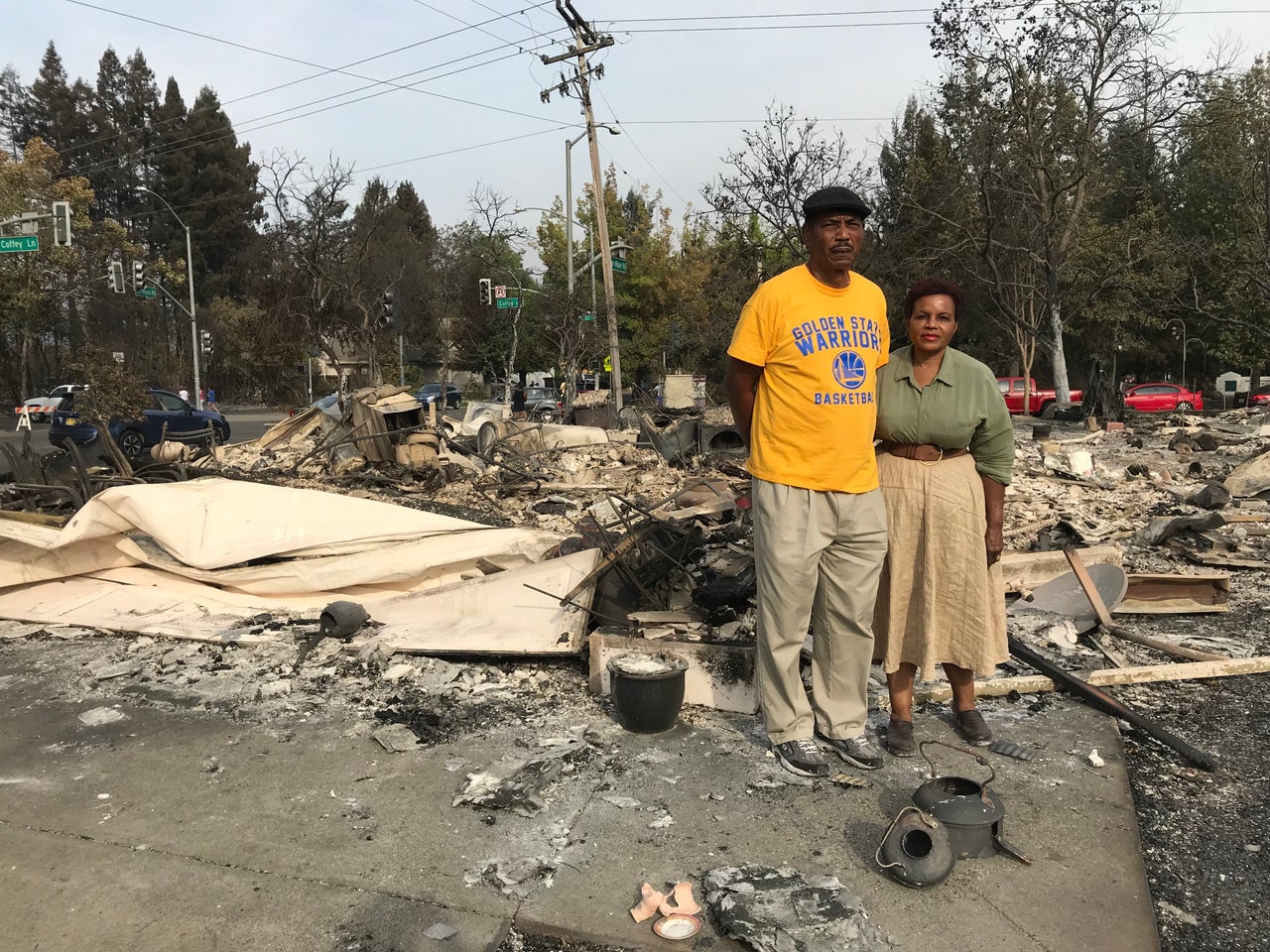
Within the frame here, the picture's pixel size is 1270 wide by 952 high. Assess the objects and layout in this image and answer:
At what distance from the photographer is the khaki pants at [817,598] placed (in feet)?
10.1

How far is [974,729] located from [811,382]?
154cm

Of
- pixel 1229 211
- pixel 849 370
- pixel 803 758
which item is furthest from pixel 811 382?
pixel 1229 211

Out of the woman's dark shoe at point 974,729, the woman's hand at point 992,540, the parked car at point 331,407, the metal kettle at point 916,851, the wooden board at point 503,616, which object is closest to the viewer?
the metal kettle at point 916,851

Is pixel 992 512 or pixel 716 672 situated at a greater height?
pixel 992 512

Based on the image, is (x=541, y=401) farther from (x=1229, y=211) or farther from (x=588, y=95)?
(x=1229, y=211)

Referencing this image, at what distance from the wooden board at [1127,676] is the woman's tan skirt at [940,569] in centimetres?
64

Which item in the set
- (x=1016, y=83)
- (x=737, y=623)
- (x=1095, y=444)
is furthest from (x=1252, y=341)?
(x=737, y=623)

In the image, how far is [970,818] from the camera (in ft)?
8.53

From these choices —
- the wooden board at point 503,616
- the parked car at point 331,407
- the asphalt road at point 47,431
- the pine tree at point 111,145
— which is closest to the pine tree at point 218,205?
the pine tree at point 111,145

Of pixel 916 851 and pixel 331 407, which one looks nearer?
pixel 916 851

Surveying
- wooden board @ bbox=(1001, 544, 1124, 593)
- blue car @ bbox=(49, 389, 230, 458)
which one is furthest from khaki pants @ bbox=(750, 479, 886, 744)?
blue car @ bbox=(49, 389, 230, 458)

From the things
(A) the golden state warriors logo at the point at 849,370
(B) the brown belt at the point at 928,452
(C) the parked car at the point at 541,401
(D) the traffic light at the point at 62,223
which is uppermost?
(D) the traffic light at the point at 62,223

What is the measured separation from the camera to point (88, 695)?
423 centimetres

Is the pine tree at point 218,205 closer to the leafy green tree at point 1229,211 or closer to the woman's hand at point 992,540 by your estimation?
the leafy green tree at point 1229,211
